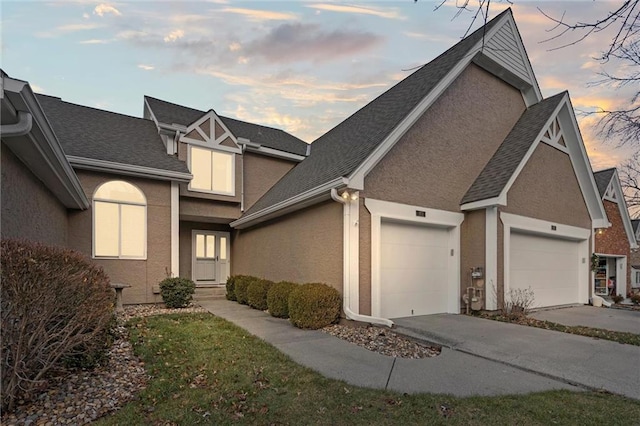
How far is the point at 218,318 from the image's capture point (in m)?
8.75

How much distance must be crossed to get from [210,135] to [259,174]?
108 inches

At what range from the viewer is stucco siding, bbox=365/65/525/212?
350 inches

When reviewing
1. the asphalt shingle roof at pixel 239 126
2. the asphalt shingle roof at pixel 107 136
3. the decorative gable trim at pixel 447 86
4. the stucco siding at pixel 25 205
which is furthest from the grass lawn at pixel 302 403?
the asphalt shingle roof at pixel 239 126

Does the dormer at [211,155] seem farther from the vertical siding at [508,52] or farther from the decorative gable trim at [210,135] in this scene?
the vertical siding at [508,52]

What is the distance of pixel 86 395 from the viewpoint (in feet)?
13.2

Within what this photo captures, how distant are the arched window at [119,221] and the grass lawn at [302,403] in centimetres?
673

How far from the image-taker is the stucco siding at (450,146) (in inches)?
350

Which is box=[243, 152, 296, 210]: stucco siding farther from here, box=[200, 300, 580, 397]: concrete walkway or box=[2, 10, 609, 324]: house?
box=[200, 300, 580, 397]: concrete walkway

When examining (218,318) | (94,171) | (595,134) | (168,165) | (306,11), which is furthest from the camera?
(168,165)

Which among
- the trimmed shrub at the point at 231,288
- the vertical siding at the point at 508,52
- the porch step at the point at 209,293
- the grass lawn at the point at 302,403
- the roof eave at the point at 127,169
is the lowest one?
the porch step at the point at 209,293

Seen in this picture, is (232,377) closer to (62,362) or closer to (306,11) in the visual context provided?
(62,362)

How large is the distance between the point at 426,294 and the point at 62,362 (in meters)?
7.82

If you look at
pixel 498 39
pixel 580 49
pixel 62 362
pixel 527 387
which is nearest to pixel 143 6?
pixel 62 362

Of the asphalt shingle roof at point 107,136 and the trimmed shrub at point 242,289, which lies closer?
the asphalt shingle roof at point 107,136
